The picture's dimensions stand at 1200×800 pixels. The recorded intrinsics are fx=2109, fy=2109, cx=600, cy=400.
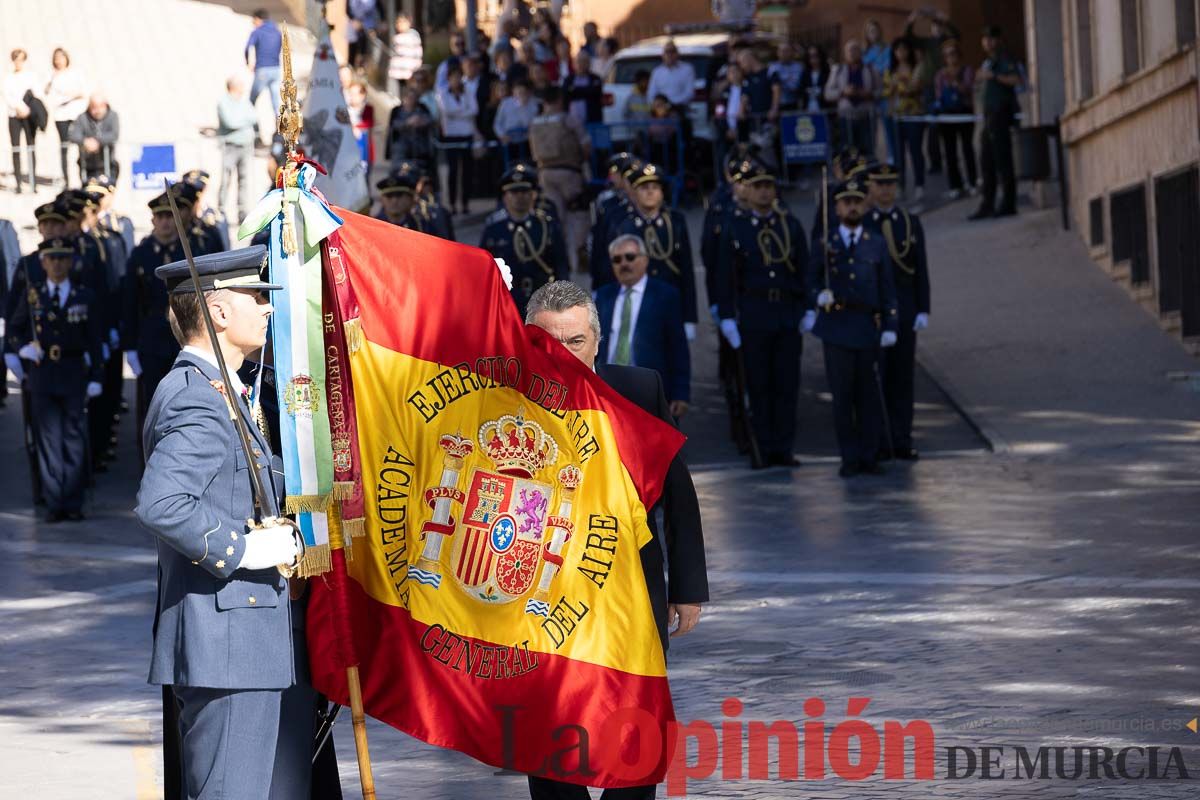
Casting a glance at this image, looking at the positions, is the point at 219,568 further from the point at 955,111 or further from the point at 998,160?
the point at 955,111

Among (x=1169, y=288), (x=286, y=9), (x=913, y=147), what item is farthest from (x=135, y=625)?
(x=286, y=9)

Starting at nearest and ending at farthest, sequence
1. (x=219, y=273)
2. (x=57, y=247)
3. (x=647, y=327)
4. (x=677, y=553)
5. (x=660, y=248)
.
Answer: (x=219, y=273) → (x=677, y=553) → (x=647, y=327) → (x=57, y=247) → (x=660, y=248)

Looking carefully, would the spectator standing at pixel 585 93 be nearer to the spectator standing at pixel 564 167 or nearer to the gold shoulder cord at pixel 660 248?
the spectator standing at pixel 564 167

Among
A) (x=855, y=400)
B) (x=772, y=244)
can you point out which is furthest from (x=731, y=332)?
(x=855, y=400)

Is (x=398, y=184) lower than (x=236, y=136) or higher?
lower

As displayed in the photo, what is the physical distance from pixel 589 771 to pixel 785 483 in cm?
904

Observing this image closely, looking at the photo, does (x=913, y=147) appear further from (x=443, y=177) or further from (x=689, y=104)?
(x=443, y=177)

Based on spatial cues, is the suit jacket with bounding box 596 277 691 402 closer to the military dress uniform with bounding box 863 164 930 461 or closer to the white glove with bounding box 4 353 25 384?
the military dress uniform with bounding box 863 164 930 461

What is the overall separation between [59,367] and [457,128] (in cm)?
1524

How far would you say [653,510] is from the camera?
6.27 m

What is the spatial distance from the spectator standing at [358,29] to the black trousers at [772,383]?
72.4 ft

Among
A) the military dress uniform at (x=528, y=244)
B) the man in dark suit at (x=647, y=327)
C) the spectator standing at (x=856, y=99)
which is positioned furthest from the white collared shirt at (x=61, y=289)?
the spectator standing at (x=856, y=99)

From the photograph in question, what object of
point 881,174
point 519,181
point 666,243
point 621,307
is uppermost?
point 519,181

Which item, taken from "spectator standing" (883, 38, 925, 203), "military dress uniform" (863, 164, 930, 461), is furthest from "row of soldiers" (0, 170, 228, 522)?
"spectator standing" (883, 38, 925, 203)
